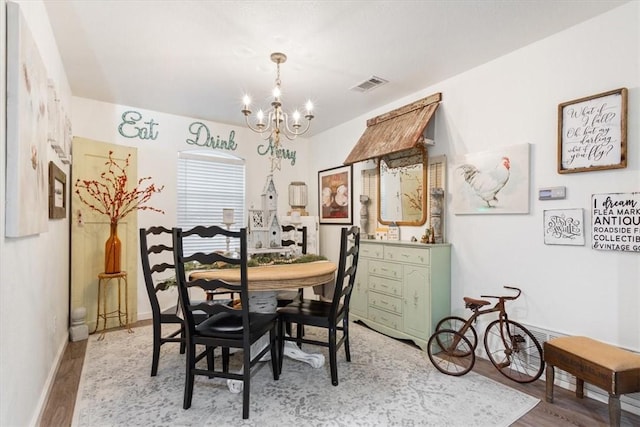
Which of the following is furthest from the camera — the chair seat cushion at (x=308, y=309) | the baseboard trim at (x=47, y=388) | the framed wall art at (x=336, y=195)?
the framed wall art at (x=336, y=195)

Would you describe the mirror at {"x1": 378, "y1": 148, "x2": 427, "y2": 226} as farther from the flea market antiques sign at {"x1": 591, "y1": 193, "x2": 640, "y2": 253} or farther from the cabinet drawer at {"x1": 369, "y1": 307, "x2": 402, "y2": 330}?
the flea market antiques sign at {"x1": 591, "y1": 193, "x2": 640, "y2": 253}

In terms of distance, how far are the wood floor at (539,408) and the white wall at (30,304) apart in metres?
0.09

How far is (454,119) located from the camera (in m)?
3.31

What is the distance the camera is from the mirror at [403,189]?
361 centimetres

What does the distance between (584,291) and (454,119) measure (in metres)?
1.85

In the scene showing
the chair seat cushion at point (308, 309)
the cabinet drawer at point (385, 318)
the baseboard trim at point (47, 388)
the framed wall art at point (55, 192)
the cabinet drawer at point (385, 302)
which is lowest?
the baseboard trim at point (47, 388)

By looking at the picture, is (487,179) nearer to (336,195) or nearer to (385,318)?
(385,318)

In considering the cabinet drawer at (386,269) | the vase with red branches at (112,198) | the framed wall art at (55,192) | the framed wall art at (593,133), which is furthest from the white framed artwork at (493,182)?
the vase with red branches at (112,198)

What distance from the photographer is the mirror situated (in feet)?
11.9

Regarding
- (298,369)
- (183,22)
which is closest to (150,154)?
(183,22)

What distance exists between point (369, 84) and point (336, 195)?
6.11ft

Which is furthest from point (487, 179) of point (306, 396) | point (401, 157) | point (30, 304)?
point (30, 304)

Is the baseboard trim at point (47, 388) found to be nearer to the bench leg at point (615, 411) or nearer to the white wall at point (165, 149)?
the white wall at point (165, 149)

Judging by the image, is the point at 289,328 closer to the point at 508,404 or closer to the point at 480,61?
the point at 508,404
